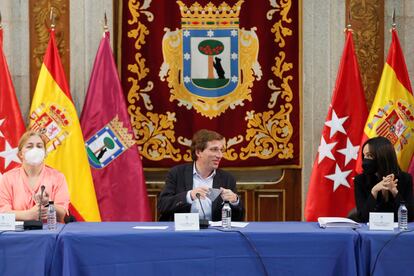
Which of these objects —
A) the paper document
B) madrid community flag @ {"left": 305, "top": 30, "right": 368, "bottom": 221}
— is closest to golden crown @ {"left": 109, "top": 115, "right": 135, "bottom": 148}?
madrid community flag @ {"left": 305, "top": 30, "right": 368, "bottom": 221}

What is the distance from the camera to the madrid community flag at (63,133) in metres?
5.65

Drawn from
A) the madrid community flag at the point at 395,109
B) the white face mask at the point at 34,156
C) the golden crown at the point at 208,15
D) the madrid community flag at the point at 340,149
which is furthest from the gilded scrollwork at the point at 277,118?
the white face mask at the point at 34,156

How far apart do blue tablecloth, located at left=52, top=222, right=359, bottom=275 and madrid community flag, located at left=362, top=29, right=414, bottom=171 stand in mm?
2039

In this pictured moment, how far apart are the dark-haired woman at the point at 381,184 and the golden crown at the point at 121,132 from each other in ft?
6.05

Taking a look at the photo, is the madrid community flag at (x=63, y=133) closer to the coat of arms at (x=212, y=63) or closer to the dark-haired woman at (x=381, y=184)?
the coat of arms at (x=212, y=63)

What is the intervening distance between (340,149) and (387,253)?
2.08 m

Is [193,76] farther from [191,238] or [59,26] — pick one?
[191,238]

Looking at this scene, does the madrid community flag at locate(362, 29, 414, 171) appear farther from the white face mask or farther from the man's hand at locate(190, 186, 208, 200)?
the white face mask

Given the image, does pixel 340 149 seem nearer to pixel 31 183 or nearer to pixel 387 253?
pixel 387 253

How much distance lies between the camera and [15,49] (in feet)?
20.1

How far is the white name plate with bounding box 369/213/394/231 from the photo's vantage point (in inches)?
157

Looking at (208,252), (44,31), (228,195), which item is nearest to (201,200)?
(228,195)

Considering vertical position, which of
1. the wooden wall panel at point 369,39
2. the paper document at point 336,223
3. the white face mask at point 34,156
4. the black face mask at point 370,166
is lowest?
the paper document at point 336,223

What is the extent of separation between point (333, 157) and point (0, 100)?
2513 mm
